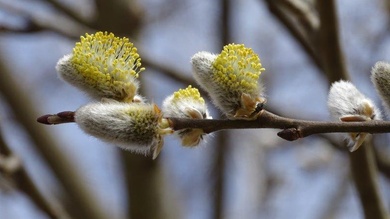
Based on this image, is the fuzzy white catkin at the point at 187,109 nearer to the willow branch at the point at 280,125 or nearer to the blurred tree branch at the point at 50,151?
the willow branch at the point at 280,125

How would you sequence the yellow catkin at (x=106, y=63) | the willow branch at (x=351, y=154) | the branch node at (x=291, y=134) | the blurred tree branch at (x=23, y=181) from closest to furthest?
the branch node at (x=291, y=134), the yellow catkin at (x=106, y=63), the willow branch at (x=351, y=154), the blurred tree branch at (x=23, y=181)

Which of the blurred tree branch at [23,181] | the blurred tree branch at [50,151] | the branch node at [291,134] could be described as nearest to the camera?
the branch node at [291,134]

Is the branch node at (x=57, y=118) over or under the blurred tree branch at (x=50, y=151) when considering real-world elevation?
under

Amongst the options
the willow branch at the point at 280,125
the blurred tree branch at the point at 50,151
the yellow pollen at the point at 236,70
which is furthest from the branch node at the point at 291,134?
the blurred tree branch at the point at 50,151

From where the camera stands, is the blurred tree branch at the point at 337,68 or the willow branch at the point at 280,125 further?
the blurred tree branch at the point at 337,68


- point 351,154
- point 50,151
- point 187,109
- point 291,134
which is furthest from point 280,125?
point 50,151

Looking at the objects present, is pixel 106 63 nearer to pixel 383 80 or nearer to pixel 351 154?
pixel 383 80

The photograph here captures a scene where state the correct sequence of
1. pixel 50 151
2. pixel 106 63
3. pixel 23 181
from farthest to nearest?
pixel 50 151 < pixel 23 181 < pixel 106 63

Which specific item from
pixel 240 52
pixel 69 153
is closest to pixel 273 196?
pixel 69 153
